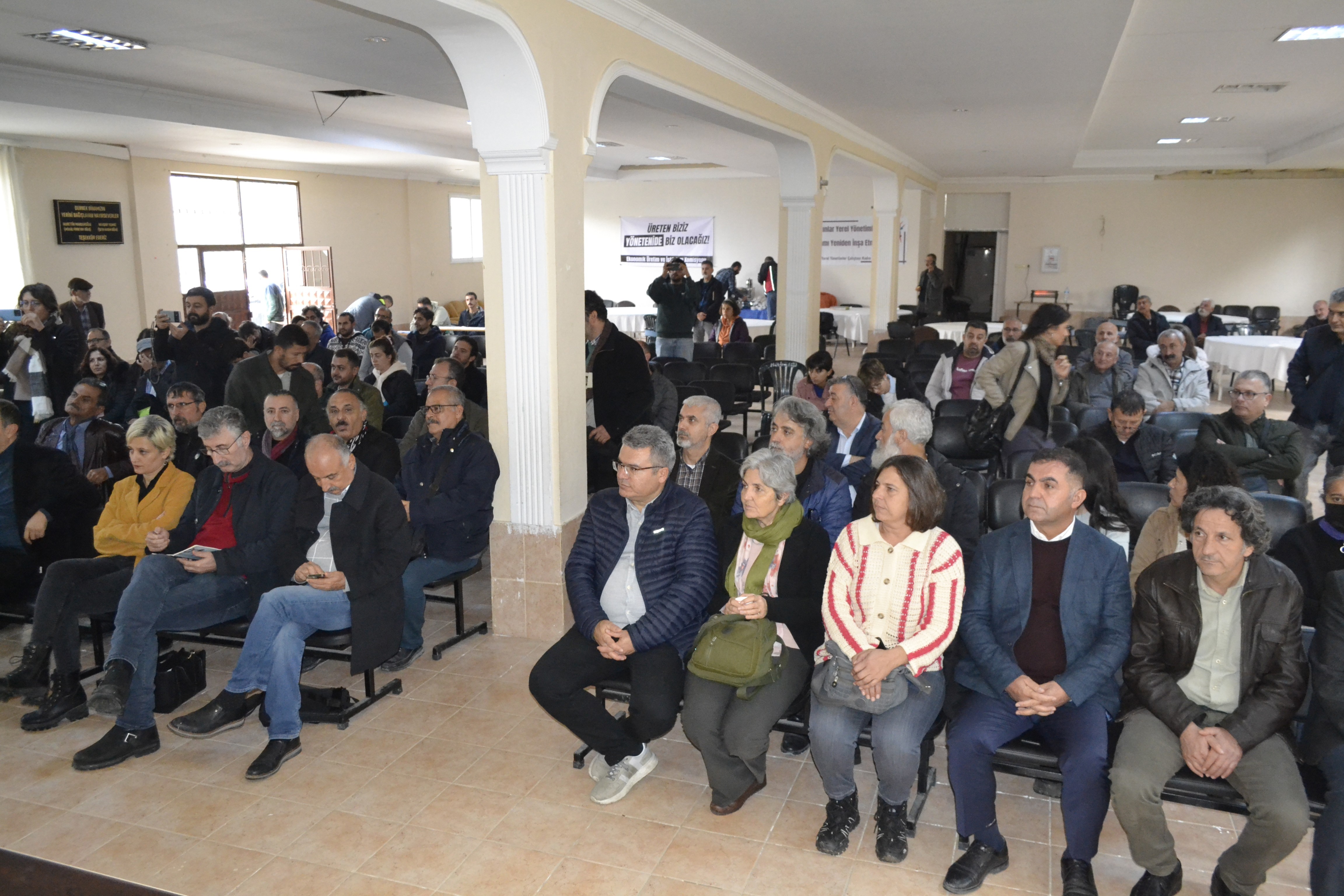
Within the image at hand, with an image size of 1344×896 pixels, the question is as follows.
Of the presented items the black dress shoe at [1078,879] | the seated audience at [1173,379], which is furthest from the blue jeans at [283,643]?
the seated audience at [1173,379]

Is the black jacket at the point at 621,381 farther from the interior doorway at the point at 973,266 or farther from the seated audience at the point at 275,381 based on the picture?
the interior doorway at the point at 973,266

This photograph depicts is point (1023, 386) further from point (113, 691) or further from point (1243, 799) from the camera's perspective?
point (113, 691)

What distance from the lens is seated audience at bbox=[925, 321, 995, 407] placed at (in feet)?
20.7

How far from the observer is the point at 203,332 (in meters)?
6.74

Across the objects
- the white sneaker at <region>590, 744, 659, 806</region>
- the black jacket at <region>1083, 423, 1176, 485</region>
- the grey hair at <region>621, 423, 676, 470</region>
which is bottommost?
the white sneaker at <region>590, 744, 659, 806</region>

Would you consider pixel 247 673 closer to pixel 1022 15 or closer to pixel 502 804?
pixel 502 804

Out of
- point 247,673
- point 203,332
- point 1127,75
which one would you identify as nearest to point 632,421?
point 247,673

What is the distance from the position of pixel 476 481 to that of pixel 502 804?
149 cm

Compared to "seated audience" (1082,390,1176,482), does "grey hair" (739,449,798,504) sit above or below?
above

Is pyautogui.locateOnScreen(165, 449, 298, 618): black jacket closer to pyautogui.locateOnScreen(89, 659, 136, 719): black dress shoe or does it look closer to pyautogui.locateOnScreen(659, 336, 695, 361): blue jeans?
pyautogui.locateOnScreen(89, 659, 136, 719): black dress shoe

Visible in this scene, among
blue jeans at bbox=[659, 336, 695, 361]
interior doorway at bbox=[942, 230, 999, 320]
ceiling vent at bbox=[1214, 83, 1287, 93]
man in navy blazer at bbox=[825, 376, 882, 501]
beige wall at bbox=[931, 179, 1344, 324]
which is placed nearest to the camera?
man in navy blazer at bbox=[825, 376, 882, 501]

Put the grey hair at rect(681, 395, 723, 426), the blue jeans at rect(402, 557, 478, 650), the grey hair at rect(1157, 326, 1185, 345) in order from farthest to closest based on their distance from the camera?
1. the grey hair at rect(1157, 326, 1185, 345)
2. the blue jeans at rect(402, 557, 478, 650)
3. the grey hair at rect(681, 395, 723, 426)

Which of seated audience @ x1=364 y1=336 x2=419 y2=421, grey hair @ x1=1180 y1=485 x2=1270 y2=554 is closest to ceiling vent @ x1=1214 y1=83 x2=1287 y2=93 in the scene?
grey hair @ x1=1180 y1=485 x2=1270 y2=554

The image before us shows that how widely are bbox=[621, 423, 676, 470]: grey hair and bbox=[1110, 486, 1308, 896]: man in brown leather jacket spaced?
5.01 feet
